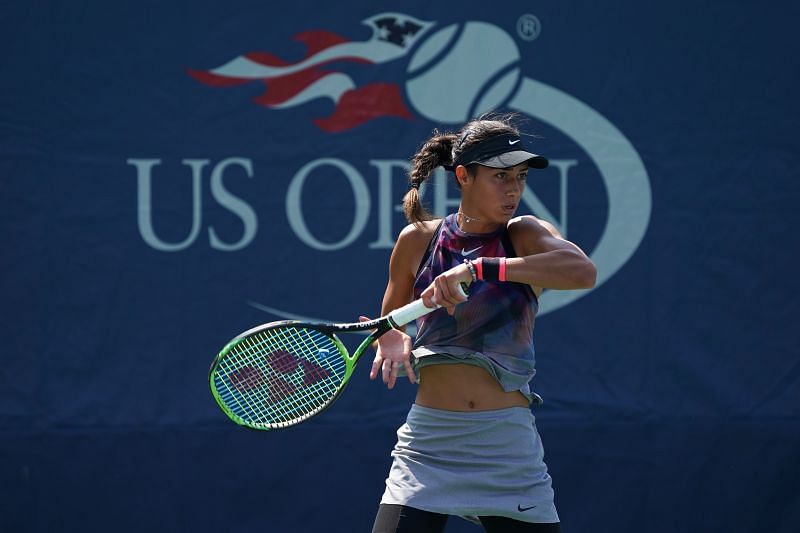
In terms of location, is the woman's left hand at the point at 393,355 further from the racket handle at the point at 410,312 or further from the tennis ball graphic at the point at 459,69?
the tennis ball graphic at the point at 459,69

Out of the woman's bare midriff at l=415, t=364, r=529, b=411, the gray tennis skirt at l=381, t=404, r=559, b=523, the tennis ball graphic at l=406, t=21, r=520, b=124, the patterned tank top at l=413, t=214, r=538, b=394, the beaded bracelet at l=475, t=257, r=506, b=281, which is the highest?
the tennis ball graphic at l=406, t=21, r=520, b=124

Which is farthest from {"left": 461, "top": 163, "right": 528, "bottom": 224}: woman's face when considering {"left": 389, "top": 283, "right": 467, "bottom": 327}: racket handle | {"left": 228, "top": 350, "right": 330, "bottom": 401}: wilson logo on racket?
{"left": 228, "top": 350, "right": 330, "bottom": 401}: wilson logo on racket

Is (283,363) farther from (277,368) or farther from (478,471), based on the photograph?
(478,471)

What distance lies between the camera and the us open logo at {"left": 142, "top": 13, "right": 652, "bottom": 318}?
14.6 ft

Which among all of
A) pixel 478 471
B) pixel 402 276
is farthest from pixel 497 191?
pixel 478 471

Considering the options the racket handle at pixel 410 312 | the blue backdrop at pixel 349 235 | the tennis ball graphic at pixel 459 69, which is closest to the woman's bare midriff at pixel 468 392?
the racket handle at pixel 410 312

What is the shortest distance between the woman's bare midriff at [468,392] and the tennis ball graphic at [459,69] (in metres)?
1.77

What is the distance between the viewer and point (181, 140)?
4.41 metres

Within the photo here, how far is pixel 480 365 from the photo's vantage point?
2.91 metres

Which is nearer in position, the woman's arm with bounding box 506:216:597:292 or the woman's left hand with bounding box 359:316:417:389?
the woman's arm with bounding box 506:216:597:292

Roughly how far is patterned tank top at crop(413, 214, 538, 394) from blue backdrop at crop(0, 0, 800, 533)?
4.86ft

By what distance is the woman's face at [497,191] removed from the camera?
9.62 ft

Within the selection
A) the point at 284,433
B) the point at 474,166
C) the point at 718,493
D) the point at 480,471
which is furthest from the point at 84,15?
the point at 718,493

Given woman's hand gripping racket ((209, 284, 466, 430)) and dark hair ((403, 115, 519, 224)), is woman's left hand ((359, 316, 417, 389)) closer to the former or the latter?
woman's hand gripping racket ((209, 284, 466, 430))
